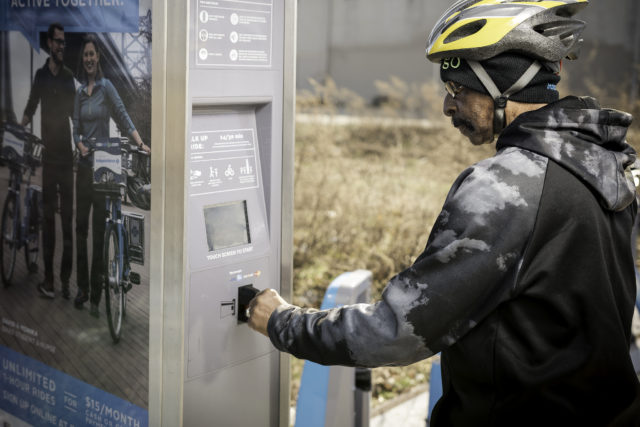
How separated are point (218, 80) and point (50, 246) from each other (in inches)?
35.7

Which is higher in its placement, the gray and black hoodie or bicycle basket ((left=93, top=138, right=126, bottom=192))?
bicycle basket ((left=93, top=138, right=126, bottom=192))

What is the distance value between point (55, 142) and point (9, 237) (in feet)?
1.62

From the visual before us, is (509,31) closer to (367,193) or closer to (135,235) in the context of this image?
(135,235)

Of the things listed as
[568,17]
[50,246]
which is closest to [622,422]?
[568,17]

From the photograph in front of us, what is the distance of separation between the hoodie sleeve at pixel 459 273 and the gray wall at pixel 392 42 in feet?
20.4

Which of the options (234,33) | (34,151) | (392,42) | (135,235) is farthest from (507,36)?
(392,42)

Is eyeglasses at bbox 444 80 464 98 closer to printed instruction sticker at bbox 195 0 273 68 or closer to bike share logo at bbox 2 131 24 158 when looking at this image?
printed instruction sticker at bbox 195 0 273 68

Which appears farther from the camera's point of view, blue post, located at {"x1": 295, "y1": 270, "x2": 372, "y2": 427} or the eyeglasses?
→ blue post, located at {"x1": 295, "y1": 270, "x2": 372, "y2": 427}

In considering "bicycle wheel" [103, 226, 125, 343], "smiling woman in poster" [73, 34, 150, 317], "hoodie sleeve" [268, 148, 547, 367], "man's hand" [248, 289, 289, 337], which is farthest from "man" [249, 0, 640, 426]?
"smiling woman in poster" [73, 34, 150, 317]

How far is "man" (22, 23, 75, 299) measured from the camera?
2.49 meters

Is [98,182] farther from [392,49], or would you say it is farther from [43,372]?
[392,49]

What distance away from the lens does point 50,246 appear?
2652 millimetres

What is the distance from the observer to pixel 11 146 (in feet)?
9.02

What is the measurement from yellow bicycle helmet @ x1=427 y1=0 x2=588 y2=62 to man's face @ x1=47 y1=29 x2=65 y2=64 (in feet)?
3.86
